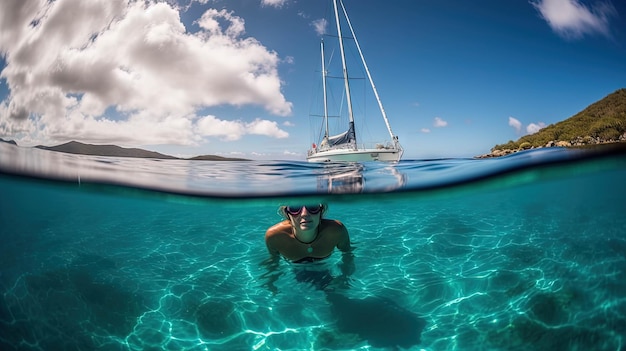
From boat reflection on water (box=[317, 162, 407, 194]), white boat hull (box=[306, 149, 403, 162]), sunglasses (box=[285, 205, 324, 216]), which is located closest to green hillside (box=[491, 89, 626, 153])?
white boat hull (box=[306, 149, 403, 162])

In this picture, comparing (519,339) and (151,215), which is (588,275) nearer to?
(519,339)

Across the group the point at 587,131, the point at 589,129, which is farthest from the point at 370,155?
the point at 587,131

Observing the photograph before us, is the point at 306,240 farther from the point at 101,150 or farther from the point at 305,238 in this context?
the point at 101,150

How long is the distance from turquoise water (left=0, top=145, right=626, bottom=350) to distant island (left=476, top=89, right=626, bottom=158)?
449 cm

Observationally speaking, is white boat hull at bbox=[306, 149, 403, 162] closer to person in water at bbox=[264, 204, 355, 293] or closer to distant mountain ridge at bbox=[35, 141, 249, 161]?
distant mountain ridge at bbox=[35, 141, 249, 161]

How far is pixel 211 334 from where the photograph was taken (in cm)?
521

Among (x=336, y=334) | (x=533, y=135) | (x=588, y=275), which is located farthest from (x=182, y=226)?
(x=533, y=135)

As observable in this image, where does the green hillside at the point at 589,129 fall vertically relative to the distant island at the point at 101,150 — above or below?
above

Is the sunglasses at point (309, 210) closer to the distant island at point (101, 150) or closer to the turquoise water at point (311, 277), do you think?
the turquoise water at point (311, 277)

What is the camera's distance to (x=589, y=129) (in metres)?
18.9

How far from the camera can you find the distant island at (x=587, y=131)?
15282mm

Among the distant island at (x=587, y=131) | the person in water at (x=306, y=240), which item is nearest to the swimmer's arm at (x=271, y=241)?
the person in water at (x=306, y=240)

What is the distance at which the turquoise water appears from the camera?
5266 millimetres

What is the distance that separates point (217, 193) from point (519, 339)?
A: 28.9 feet
